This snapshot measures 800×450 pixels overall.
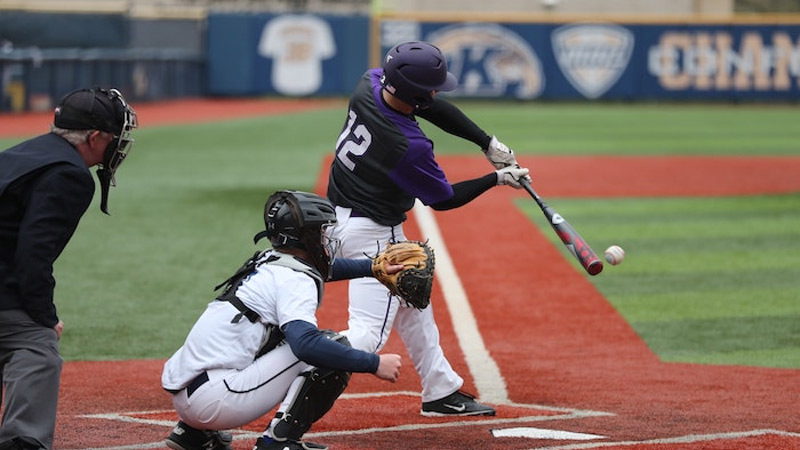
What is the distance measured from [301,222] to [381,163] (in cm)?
118

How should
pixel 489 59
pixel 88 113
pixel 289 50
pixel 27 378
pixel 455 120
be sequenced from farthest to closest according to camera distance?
pixel 289 50
pixel 489 59
pixel 455 120
pixel 88 113
pixel 27 378

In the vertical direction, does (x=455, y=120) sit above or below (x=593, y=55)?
above

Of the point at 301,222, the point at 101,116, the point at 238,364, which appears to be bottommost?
the point at 238,364

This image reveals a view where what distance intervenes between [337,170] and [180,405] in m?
1.78

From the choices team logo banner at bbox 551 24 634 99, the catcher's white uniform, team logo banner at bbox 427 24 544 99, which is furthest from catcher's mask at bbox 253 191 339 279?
team logo banner at bbox 551 24 634 99

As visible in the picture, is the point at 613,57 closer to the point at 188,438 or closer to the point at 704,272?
the point at 704,272

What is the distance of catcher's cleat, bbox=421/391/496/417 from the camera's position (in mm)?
6227

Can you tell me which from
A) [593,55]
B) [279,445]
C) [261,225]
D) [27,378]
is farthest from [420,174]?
[593,55]

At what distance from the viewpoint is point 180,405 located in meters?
5.00

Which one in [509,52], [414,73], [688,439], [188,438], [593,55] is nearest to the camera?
[188,438]

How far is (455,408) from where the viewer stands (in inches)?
245

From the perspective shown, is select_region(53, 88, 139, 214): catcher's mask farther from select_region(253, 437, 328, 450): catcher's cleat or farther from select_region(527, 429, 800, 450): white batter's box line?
select_region(527, 429, 800, 450): white batter's box line

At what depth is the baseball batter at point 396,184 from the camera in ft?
19.8

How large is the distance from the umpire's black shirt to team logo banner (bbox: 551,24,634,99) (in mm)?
29930
